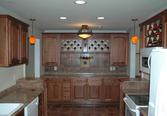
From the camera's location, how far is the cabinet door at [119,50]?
7.00 m

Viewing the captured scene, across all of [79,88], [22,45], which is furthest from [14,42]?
[79,88]

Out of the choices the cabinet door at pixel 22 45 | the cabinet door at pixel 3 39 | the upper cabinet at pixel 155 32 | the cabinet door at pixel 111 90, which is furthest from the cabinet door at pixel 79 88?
the cabinet door at pixel 3 39

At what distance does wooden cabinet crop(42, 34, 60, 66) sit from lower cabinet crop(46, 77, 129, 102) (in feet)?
2.08

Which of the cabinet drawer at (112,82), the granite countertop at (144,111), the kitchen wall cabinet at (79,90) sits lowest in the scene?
the kitchen wall cabinet at (79,90)

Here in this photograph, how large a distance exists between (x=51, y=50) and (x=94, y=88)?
1.92 meters

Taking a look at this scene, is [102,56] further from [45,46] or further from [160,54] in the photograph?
[160,54]

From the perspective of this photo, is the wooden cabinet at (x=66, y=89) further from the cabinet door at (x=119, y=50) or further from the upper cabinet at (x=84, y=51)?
the cabinet door at (x=119, y=50)

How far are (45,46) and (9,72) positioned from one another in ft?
9.98

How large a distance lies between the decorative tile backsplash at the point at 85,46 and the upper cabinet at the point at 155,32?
294 centimetres

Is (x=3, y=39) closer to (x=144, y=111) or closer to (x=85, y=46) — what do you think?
(x=144, y=111)

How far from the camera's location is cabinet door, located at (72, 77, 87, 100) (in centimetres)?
677

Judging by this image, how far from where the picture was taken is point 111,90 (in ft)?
22.2

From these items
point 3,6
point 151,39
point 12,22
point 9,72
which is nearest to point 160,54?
point 151,39

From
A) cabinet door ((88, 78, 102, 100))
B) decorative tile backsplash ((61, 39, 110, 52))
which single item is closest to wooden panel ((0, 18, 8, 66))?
cabinet door ((88, 78, 102, 100))
